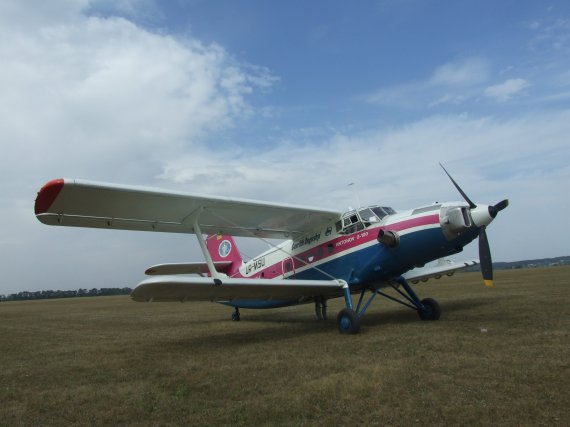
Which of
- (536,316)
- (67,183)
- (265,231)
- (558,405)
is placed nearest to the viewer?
(558,405)

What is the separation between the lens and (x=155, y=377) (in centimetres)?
611

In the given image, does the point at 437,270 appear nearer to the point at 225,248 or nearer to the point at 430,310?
the point at 430,310

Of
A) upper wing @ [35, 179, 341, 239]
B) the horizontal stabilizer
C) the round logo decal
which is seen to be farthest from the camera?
the round logo decal

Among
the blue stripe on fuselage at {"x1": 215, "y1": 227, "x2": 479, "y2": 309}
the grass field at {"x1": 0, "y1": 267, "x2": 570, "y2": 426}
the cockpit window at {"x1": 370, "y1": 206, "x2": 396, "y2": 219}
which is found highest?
the cockpit window at {"x1": 370, "y1": 206, "x2": 396, "y2": 219}

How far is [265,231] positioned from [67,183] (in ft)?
19.6

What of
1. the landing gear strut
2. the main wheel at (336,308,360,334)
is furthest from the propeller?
the landing gear strut

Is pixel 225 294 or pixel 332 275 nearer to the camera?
pixel 225 294

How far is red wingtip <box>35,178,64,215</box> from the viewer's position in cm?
782

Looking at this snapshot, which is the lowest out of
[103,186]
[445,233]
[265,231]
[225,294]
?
[225,294]

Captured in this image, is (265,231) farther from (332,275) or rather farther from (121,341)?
(121,341)

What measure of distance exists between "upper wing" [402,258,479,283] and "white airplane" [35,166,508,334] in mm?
58

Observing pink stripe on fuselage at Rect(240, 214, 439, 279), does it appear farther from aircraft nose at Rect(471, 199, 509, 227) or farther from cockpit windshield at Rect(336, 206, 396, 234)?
aircraft nose at Rect(471, 199, 509, 227)

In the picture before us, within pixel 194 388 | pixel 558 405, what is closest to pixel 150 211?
pixel 194 388

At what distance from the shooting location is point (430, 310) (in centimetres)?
1033
